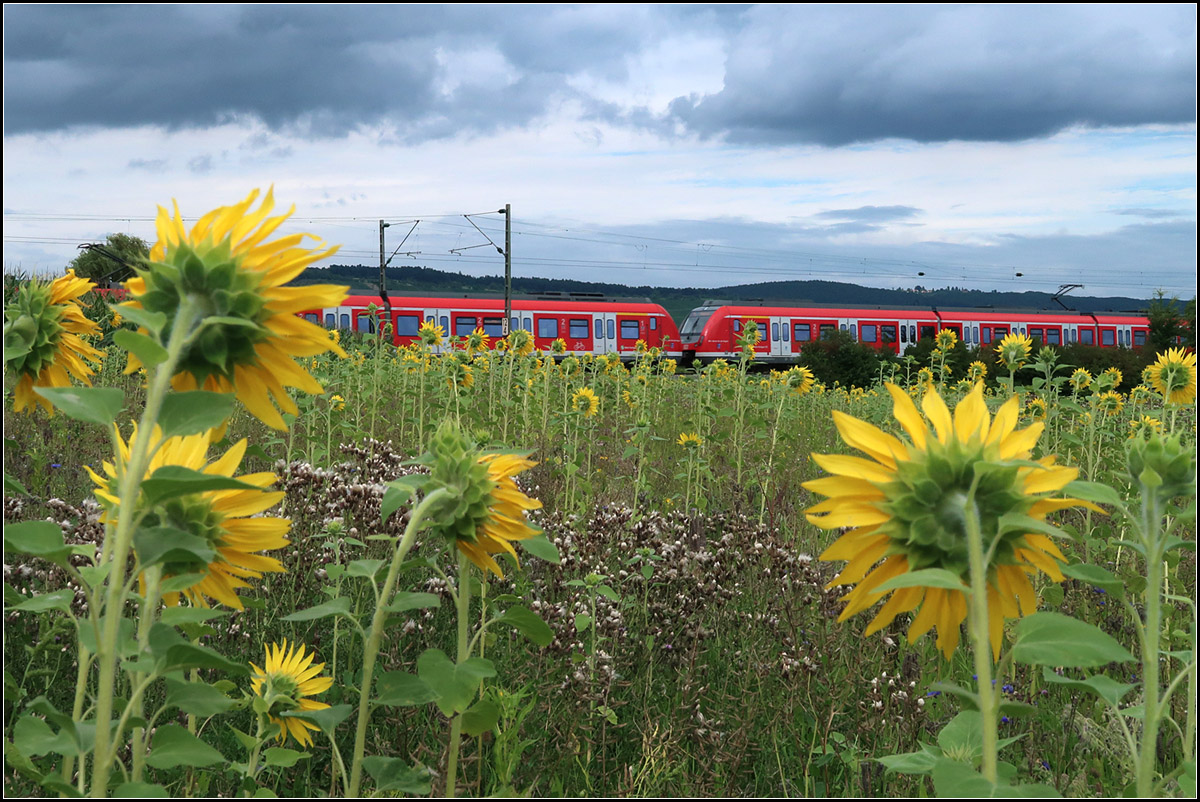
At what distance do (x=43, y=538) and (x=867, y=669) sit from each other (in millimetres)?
2207

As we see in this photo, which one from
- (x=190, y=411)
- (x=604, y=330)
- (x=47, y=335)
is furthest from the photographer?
(x=604, y=330)

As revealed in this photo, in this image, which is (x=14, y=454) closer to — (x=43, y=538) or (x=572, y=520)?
(x=572, y=520)

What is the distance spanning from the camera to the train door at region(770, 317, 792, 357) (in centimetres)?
2583

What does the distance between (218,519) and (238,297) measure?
0.36 meters

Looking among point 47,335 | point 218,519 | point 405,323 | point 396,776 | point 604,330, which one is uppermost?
point 405,323

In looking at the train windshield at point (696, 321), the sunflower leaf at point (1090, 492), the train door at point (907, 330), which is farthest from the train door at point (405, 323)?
the sunflower leaf at point (1090, 492)

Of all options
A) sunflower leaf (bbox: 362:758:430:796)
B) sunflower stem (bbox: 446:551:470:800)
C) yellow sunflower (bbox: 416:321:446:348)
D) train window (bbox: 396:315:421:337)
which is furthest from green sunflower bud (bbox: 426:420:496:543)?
train window (bbox: 396:315:421:337)

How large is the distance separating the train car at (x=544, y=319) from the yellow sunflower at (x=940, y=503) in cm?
2070

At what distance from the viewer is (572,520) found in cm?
303

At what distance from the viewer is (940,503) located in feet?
3.14

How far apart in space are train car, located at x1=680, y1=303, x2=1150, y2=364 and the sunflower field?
2148cm

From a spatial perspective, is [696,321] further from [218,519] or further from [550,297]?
[218,519]

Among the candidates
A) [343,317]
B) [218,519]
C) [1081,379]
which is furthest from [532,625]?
[343,317]

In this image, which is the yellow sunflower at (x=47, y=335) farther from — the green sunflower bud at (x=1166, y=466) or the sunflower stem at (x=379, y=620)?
the green sunflower bud at (x=1166, y=466)
